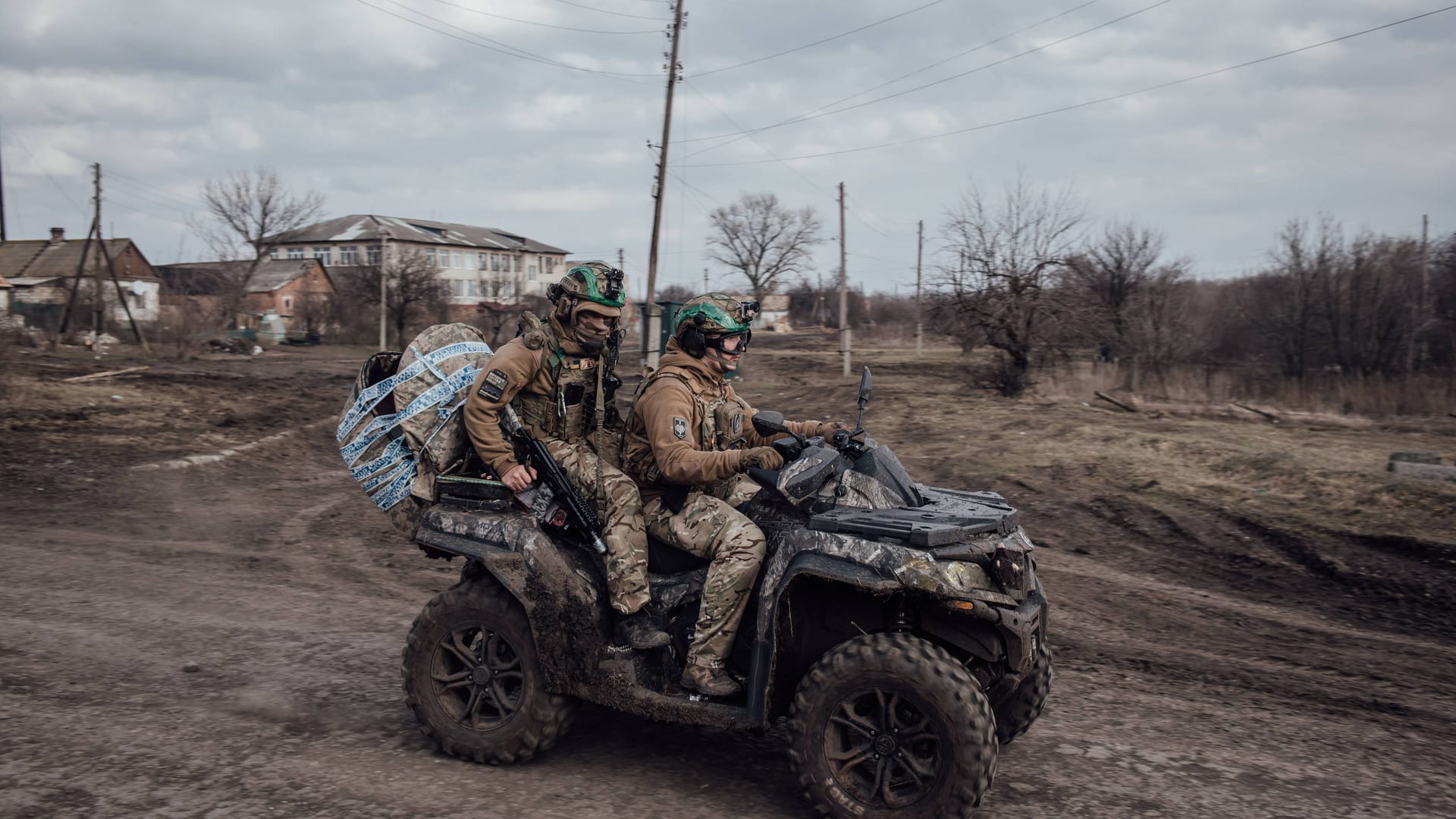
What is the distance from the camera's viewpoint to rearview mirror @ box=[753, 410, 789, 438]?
183 inches

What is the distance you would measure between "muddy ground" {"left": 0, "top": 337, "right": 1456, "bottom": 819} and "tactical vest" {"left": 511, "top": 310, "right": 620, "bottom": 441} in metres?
1.61

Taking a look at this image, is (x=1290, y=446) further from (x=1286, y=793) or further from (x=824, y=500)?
(x=824, y=500)

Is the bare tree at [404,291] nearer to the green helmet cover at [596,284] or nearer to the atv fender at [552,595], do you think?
the green helmet cover at [596,284]

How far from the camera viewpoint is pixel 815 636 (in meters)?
4.41

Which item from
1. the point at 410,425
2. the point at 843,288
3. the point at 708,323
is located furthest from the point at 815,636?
the point at 843,288

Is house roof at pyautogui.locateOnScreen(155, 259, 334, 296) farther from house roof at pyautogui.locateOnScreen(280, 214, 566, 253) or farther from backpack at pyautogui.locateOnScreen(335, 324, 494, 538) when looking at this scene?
backpack at pyautogui.locateOnScreen(335, 324, 494, 538)

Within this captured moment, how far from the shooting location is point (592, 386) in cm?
514

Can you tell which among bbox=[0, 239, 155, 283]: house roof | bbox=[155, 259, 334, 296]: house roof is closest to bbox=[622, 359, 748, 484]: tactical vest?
bbox=[155, 259, 334, 296]: house roof

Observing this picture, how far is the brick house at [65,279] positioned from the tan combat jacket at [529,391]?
39.8 m

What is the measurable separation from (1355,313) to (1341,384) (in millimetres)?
5172

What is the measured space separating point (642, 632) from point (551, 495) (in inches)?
30.8

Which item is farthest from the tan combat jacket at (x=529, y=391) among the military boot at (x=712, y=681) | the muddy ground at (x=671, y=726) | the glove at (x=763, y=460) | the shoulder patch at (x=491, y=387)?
the muddy ground at (x=671, y=726)

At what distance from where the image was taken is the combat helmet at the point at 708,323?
4715mm

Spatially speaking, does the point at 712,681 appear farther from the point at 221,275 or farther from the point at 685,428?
the point at 221,275
